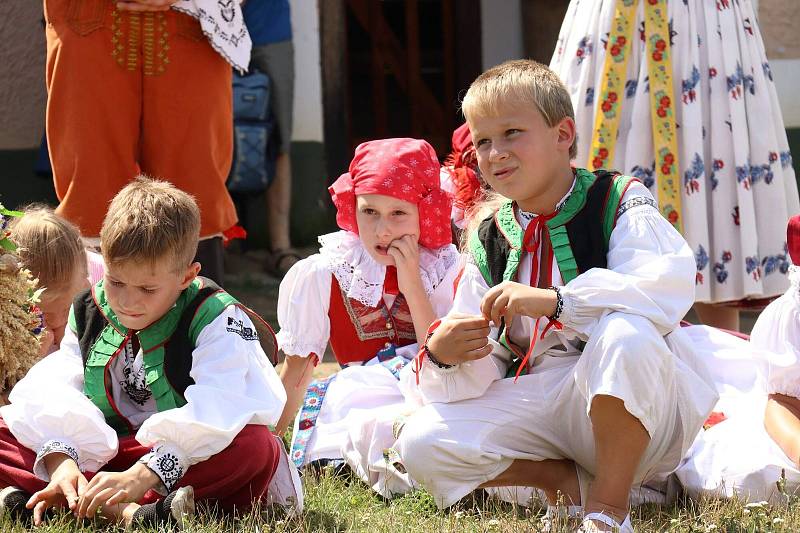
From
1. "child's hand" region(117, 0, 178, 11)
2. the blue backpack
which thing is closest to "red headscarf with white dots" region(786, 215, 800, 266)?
"child's hand" region(117, 0, 178, 11)

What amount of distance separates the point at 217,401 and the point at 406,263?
980mm

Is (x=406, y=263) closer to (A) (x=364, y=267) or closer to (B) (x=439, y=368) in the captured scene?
(A) (x=364, y=267)

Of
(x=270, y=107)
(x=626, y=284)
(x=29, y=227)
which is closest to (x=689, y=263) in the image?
(x=626, y=284)

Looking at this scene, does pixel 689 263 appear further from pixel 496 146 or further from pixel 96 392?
pixel 96 392

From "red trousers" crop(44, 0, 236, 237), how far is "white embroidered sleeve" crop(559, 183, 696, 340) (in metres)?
1.95

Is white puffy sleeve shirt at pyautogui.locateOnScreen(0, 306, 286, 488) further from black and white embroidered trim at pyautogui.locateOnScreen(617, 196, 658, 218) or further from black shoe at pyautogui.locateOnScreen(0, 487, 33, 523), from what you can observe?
black and white embroidered trim at pyautogui.locateOnScreen(617, 196, 658, 218)

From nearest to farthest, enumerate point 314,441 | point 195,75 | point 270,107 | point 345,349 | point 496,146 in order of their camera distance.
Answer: point 496,146
point 314,441
point 345,349
point 195,75
point 270,107

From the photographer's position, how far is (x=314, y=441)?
352 centimetres

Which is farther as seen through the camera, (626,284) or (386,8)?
(386,8)

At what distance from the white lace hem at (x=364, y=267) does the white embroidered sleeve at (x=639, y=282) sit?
0.92 meters

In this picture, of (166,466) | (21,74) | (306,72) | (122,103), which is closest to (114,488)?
(166,466)

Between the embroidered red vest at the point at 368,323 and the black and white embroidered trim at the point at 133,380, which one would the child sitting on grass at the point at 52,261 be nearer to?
the black and white embroidered trim at the point at 133,380

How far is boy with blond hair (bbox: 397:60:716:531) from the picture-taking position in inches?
106

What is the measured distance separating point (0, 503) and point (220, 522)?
55 centimetres
